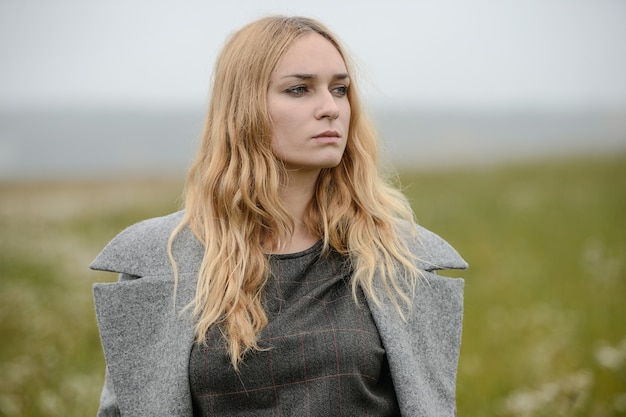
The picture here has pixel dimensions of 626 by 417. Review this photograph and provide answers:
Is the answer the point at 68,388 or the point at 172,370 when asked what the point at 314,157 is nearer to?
the point at 172,370

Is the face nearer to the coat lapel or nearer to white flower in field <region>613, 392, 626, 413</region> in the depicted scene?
the coat lapel

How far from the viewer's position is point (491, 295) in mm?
6164

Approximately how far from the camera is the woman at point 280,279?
8.36 ft

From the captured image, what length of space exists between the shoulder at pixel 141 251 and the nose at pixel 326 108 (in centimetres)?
73

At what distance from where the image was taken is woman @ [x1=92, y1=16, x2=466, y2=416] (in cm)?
255

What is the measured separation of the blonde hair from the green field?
4.19ft

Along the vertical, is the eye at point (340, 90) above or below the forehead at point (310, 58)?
below

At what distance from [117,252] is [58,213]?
23.5ft

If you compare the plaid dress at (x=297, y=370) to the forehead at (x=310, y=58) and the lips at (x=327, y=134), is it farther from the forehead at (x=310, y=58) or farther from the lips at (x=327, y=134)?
the forehead at (x=310, y=58)

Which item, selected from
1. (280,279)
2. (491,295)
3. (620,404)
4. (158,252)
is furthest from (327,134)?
(491,295)

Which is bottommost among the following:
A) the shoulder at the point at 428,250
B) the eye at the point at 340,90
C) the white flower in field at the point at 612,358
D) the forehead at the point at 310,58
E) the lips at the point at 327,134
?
the white flower in field at the point at 612,358

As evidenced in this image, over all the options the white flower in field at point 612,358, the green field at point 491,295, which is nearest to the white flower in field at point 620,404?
the green field at point 491,295

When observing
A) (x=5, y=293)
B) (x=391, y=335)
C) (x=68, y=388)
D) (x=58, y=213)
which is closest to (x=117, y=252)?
(x=391, y=335)

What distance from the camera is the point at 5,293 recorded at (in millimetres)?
5488
